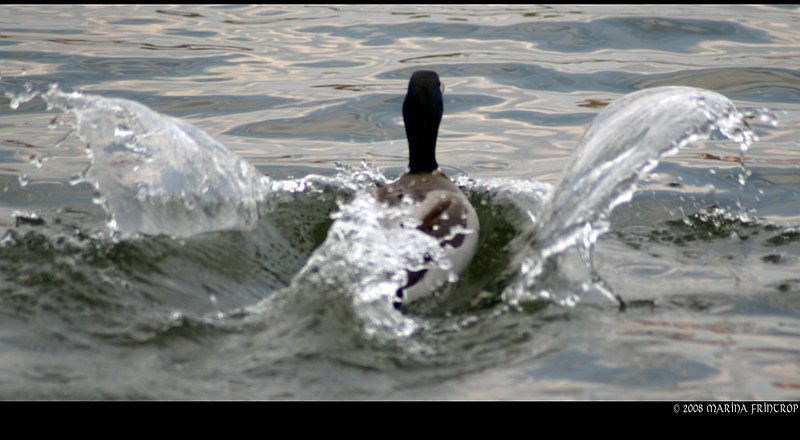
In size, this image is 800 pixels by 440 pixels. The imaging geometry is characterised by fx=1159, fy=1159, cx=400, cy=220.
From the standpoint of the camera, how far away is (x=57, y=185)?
24.4 ft

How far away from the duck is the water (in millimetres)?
110

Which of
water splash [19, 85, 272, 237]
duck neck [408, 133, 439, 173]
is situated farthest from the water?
duck neck [408, 133, 439, 173]

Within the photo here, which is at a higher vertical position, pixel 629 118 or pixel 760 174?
pixel 629 118

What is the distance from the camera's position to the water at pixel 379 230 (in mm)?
4469

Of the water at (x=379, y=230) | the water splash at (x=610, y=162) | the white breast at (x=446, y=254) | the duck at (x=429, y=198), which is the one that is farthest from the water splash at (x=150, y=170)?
the water splash at (x=610, y=162)

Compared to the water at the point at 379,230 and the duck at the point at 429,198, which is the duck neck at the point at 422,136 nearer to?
the duck at the point at 429,198

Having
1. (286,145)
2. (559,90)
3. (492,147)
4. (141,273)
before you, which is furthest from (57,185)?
(559,90)

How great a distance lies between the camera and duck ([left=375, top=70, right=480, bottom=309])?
5.45 meters

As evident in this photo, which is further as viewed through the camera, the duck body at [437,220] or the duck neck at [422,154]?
the duck neck at [422,154]

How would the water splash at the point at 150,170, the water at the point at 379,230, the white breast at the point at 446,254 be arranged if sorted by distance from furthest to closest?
the water splash at the point at 150,170, the white breast at the point at 446,254, the water at the point at 379,230

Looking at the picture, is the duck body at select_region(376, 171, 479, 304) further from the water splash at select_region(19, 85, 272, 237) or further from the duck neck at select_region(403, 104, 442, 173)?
the water splash at select_region(19, 85, 272, 237)
